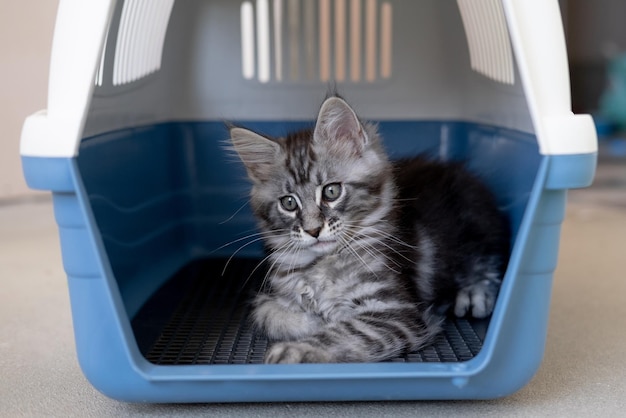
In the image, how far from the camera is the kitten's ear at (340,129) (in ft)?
5.30

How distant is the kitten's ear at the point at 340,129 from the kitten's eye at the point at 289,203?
0.54 ft

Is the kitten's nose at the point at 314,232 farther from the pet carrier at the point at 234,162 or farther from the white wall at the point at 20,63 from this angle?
the white wall at the point at 20,63

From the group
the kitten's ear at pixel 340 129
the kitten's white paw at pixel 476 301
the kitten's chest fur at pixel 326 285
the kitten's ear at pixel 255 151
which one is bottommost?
the kitten's white paw at pixel 476 301

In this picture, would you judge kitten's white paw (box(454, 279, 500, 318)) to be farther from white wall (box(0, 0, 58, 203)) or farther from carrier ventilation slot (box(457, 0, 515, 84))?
white wall (box(0, 0, 58, 203))

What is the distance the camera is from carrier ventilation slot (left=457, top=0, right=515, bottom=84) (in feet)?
5.93

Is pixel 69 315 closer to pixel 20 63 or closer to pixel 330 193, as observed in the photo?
pixel 330 193

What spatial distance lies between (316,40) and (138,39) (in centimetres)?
83

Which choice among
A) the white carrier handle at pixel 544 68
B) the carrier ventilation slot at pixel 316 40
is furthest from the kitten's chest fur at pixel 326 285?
the carrier ventilation slot at pixel 316 40

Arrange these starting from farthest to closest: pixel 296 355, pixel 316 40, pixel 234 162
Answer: pixel 316 40
pixel 234 162
pixel 296 355

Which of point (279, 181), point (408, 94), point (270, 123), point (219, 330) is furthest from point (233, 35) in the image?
point (219, 330)

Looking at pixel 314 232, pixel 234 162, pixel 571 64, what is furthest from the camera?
pixel 571 64

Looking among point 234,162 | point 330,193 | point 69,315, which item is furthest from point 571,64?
point 69,315

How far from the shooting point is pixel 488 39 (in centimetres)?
205

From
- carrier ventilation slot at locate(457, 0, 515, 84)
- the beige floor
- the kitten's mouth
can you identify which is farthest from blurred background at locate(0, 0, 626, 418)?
carrier ventilation slot at locate(457, 0, 515, 84)
